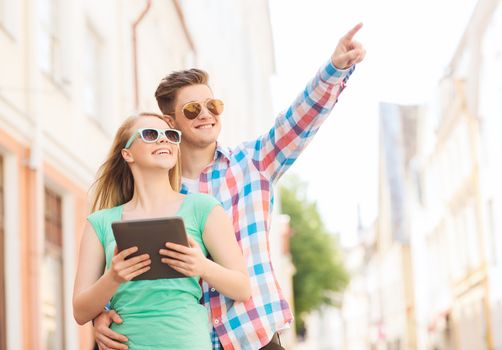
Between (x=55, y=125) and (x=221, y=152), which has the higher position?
(x=55, y=125)

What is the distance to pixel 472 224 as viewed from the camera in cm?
3225

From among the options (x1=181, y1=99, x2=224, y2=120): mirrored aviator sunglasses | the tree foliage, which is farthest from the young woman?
the tree foliage

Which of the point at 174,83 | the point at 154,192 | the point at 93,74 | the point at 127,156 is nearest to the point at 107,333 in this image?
the point at 154,192

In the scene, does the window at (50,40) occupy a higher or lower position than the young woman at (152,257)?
higher

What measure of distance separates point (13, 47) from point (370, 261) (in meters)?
68.1

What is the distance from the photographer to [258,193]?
12.8ft

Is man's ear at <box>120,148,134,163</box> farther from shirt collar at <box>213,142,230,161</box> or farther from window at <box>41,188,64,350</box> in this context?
window at <box>41,188,64,350</box>

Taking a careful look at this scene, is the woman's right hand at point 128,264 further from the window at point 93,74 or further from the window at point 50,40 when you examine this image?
the window at point 93,74

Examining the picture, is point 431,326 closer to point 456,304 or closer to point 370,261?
point 456,304

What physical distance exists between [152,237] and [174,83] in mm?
980

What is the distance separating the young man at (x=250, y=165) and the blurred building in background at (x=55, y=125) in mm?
6098

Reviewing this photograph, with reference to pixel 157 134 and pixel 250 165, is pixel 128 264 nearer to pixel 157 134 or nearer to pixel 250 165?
pixel 157 134

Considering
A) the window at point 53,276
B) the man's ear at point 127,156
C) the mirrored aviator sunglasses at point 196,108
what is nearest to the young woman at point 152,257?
the man's ear at point 127,156

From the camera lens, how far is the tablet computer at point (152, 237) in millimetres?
3121
